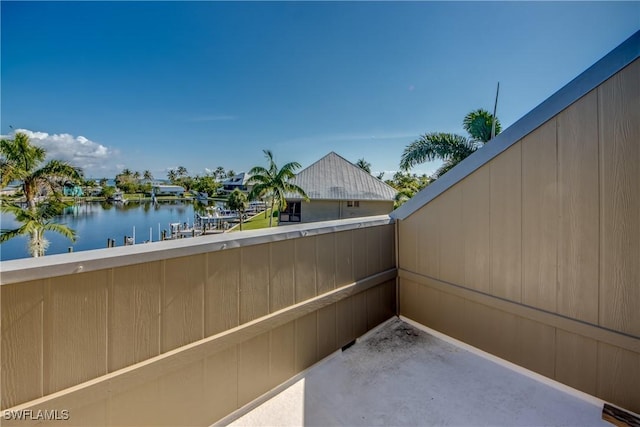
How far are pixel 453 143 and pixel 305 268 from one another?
8.94m

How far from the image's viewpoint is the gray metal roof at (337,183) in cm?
1541

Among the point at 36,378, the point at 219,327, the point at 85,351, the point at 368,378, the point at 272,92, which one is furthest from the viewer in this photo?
the point at 272,92

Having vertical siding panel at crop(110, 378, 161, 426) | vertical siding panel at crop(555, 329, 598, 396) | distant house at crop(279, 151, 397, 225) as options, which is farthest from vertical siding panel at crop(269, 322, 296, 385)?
distant house at crop(279, 151, 397, 225)

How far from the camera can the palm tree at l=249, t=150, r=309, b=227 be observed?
14.4 meters

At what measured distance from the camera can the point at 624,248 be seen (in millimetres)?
1742

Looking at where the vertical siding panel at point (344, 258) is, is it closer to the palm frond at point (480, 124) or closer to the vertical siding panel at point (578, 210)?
the vertical siding panel at point (578, 210)

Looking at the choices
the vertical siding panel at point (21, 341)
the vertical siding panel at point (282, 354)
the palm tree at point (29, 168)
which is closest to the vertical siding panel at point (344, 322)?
the vertical siding panel at point (282, 354)

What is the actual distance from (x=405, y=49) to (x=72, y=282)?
7.36 meters

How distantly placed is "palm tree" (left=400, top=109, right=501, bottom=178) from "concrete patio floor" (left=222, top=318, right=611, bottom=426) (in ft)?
26.0

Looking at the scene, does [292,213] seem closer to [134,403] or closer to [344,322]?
[344,322]

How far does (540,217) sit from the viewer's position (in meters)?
2.08

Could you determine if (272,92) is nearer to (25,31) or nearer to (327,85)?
(327,85)

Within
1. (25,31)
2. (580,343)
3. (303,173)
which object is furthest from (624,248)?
(303,173)

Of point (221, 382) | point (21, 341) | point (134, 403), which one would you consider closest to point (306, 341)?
point (221, 382)
